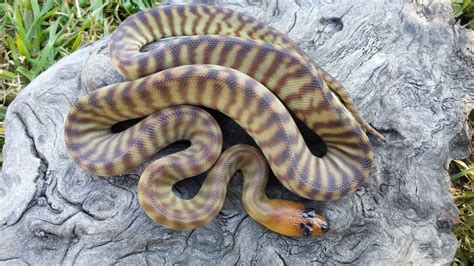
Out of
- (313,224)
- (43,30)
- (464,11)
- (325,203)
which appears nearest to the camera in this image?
(313,224)

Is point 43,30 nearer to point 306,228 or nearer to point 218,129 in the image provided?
point 218,129

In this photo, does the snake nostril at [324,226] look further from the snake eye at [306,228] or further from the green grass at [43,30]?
the green grass at [43,30]

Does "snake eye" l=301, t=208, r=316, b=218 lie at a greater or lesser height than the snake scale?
lesser

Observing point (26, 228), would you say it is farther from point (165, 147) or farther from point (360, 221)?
point (360, 221)

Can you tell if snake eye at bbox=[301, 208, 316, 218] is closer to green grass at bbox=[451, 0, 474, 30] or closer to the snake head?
the snake head

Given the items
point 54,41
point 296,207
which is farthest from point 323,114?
point 54,41

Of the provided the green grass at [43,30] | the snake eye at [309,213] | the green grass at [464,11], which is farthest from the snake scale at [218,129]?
the green grass at [464,11]

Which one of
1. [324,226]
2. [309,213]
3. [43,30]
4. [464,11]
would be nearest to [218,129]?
[309,213]

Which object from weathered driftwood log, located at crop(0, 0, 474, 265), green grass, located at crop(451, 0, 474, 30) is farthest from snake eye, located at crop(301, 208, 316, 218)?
green grass, located at crop(451, 0, 474, 30)

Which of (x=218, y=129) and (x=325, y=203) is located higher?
(x=218, y=129)
